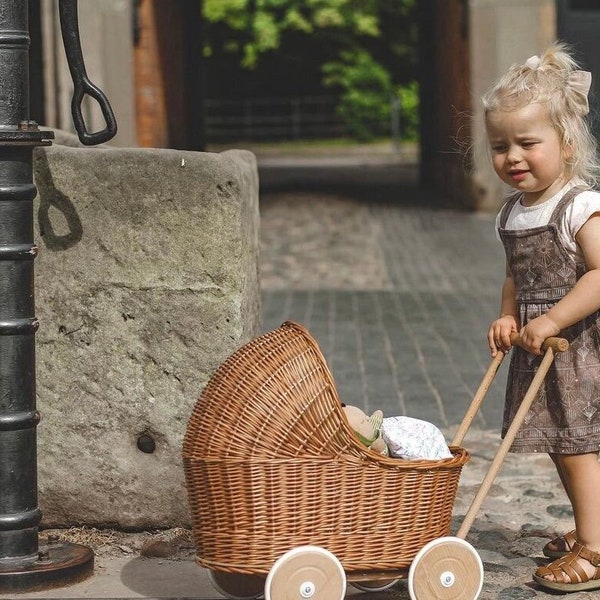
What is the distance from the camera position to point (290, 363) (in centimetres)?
321

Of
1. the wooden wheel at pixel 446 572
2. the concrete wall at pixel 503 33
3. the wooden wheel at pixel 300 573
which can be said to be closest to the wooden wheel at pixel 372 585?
the wooden wheel at pixel 446 572

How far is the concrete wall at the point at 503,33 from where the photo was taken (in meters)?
14.6

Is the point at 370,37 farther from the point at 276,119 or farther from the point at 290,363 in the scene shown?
the point at 290,363

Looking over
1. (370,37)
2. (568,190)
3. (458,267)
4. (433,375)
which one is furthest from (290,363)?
(370,37)

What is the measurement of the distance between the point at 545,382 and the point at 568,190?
0.54m

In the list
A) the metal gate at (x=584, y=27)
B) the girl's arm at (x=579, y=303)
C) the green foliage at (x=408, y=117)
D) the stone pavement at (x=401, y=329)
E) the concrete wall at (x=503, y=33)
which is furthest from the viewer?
the green foliage at (x=408, y=117)

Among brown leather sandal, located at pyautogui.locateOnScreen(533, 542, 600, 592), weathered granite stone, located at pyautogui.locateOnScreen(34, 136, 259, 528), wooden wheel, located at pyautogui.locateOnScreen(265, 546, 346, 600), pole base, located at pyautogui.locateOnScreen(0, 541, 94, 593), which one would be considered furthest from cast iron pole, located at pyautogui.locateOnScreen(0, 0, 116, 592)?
brown leather sandal, located at pyautogui.locateOnScreen(533, 542, 600, 592)

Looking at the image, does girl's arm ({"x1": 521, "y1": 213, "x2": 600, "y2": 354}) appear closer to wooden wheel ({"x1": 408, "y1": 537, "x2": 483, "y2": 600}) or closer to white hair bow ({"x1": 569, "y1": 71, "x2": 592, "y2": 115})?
white hair bow ({"x1": 569, "y1": 71, "x2": 592, "y2": 115})

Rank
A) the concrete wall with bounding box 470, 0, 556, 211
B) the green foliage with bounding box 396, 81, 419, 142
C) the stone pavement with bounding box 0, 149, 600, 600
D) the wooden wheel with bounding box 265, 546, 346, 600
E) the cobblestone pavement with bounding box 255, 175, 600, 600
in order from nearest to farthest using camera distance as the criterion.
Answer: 1. the wooden wheel with bounding box 265, 546, 346, 600
2. the stone pavement with bounding box 0, 149, 600, 600
3. the cobblestone pavement with bounding box 255, 175, 600, 600
4. the concrete wall with bounding box 470, 0, 556, 211
5. the green foliage with bounding box 396, 81, 419, 142

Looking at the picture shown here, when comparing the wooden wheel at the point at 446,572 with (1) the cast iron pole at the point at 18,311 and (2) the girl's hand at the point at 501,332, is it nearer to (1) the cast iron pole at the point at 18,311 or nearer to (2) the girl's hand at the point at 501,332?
(2) the girl's hand at the point at 501,332

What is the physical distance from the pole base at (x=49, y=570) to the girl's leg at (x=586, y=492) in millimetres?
1355

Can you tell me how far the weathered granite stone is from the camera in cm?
390

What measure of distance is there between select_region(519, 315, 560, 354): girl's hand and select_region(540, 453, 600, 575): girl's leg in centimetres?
37

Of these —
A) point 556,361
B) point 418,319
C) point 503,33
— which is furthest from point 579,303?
point 503,33
